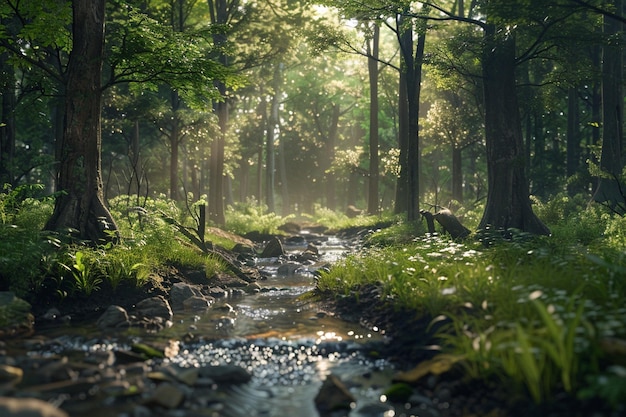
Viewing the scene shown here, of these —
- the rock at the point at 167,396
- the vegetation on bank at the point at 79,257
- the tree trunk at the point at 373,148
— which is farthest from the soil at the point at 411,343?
the tree trunk at the point at 373,148

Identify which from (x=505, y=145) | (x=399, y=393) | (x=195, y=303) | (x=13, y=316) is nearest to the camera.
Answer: (x=399, y=393)

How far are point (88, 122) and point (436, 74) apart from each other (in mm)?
11205

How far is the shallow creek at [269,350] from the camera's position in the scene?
461 centimetres

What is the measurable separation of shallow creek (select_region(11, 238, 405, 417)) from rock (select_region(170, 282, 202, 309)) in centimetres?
54

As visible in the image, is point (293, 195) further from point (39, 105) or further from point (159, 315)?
point (159, 315)

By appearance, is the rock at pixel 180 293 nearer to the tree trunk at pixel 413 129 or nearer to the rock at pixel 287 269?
the rock at pixel 287 269

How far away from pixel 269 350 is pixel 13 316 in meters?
3.28

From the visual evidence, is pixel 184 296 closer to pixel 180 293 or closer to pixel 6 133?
pixel 180 293

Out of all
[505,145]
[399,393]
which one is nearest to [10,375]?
[399,393]

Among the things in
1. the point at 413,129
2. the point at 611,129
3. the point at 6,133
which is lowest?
the point at 6,133

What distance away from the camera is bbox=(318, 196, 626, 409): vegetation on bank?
4004 millimetres

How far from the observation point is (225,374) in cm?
512

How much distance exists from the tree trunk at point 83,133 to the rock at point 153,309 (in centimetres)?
233

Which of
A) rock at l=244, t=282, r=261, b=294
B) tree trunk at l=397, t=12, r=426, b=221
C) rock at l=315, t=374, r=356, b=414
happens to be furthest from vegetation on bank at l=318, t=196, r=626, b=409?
tree trunk at l=397, t=12, r=426, b=221
